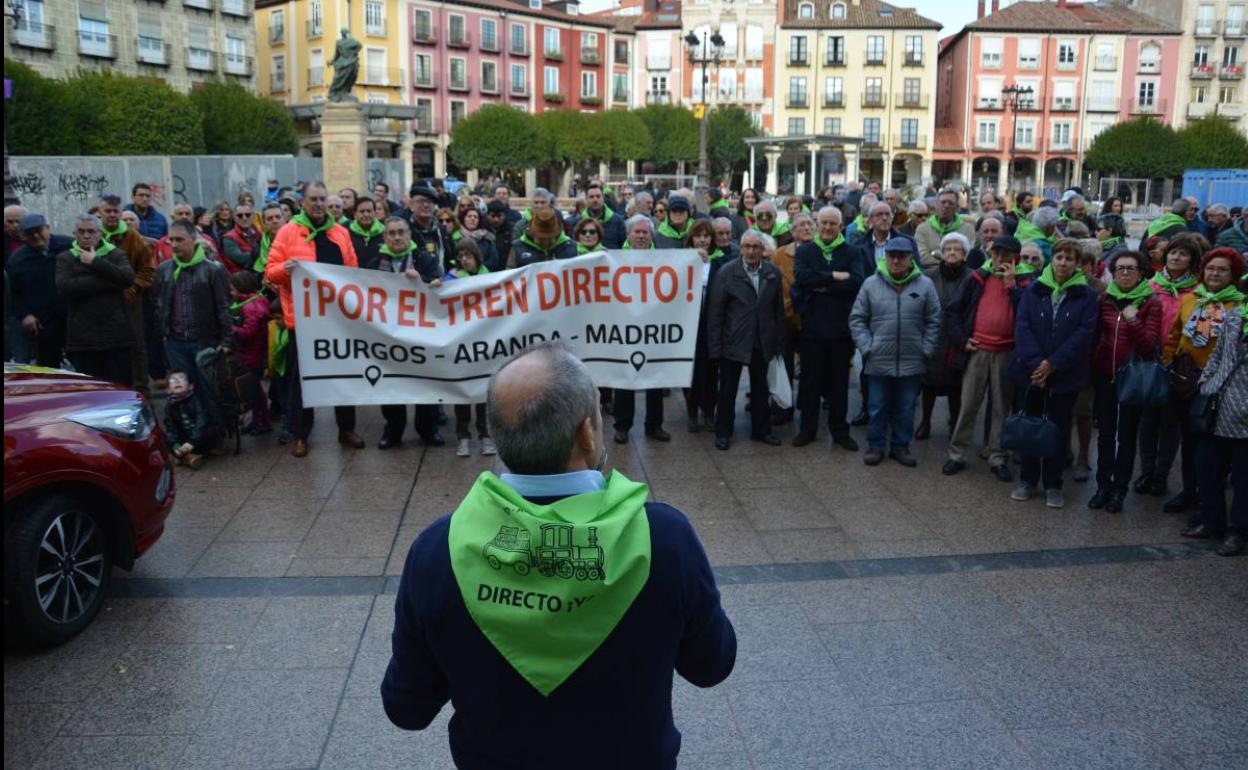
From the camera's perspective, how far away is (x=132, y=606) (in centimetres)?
541

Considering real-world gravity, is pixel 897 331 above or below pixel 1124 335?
below

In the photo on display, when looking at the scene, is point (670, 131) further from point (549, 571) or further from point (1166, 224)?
point (549, 571)

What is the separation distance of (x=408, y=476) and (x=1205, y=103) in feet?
249

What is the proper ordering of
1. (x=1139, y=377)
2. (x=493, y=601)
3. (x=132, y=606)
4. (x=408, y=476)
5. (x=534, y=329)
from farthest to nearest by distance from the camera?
(x=534, y=329) < (x=408, y=476) < (x=1139, y=377) < (x=132, y=606) < (x=493, y=601)

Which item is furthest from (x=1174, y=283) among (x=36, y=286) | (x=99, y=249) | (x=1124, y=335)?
(x=36, y=286)

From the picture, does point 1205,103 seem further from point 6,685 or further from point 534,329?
point 6,685

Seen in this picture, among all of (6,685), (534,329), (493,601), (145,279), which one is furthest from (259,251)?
(493,601)

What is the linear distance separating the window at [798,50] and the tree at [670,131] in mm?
9727

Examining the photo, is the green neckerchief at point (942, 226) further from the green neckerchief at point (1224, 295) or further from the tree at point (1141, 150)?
the tree at point (1141, 150)

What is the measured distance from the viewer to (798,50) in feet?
229

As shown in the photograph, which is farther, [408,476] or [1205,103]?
[1205,103]

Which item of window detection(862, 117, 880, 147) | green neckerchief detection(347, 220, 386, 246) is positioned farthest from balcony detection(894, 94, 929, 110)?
green neckerchief detection(347, 220, 386, 246)

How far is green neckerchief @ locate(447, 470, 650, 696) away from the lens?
204cm

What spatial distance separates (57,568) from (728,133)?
6194 centimetres
